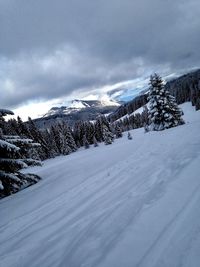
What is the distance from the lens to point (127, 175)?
7801mm

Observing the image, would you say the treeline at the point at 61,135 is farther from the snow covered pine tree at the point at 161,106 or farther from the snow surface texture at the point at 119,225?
the snow surface texture at the point at 119,225

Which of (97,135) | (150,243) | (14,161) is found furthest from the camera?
(97,135)

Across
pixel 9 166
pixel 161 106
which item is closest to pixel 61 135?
pixel 161 106

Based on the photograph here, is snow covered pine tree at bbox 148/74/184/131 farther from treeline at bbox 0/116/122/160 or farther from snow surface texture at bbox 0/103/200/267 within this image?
snow surface texture at bbox 0/103/200/267

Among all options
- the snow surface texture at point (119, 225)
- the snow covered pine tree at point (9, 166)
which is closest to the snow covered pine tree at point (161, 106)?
the snow covered pine tree at point (9, 166)

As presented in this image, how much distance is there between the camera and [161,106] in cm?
3186

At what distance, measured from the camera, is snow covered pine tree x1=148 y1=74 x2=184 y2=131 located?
103 feet

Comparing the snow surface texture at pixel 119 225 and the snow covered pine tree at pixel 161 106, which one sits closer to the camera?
the snow surface texture at pixel 119 225

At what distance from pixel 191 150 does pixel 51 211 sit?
5829 millimetres

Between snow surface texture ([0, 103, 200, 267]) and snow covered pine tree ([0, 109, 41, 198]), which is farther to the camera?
snow covered pine tree ([0, 109, 41, 198])

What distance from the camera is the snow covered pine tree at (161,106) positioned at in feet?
103

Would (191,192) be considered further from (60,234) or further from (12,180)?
(12,180)

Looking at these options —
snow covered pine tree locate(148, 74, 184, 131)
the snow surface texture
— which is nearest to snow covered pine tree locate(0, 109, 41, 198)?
the snow surface texture

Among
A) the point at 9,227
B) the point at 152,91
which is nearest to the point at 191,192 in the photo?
the point at 9,227
